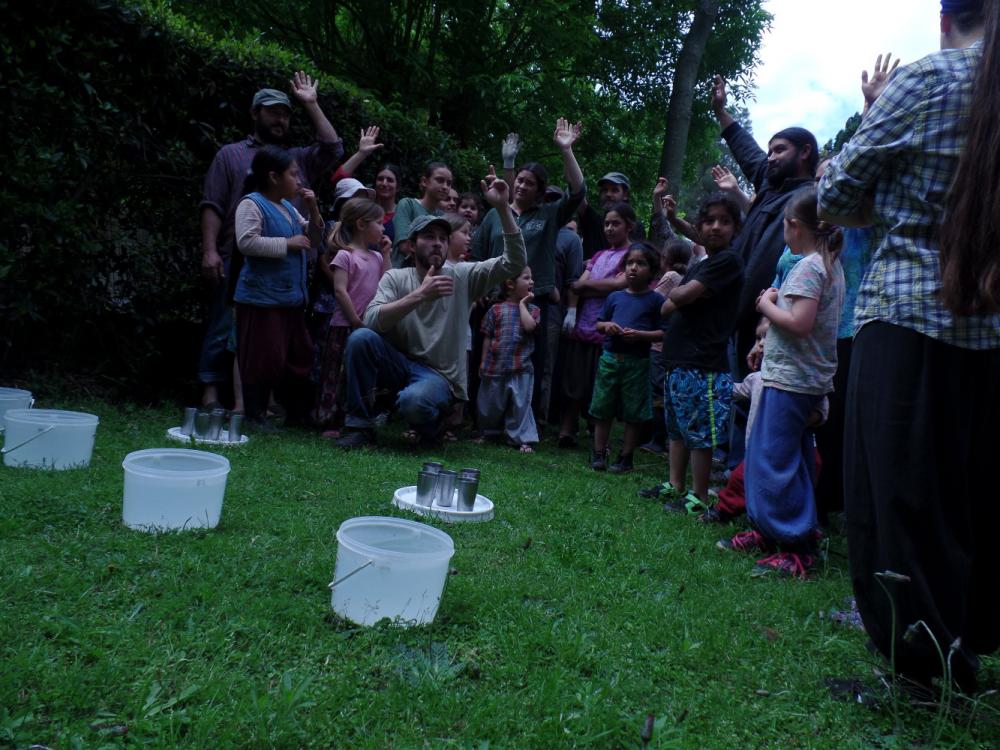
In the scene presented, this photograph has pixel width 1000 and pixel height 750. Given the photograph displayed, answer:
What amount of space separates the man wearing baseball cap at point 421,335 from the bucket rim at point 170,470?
184cm

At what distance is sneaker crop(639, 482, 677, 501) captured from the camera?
4.39 metres

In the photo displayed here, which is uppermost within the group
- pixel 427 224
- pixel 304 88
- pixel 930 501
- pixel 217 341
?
pixel 304 88

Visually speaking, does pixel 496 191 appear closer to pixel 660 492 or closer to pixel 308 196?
pixel 308 196

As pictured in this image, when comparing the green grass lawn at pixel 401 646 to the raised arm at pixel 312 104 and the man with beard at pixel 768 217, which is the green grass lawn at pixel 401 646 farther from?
the raised arm at pixel 312 104

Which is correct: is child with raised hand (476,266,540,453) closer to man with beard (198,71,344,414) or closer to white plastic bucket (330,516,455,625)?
man with beard (198,71,344,414)

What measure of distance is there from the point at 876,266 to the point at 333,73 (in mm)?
10500

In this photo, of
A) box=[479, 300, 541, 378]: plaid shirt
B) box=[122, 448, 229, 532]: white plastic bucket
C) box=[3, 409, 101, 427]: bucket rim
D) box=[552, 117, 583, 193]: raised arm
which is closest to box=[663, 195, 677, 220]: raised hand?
box=[552, 117, 583, 193]: raised arm

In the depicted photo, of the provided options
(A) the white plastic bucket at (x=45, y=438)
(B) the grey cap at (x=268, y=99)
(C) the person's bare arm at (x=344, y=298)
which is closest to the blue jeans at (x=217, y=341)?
(C) the person's bare arm at (x=344, y=298)

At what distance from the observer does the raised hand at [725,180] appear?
484 centimetres

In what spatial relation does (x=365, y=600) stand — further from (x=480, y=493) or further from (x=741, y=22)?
(x=741, y=22)

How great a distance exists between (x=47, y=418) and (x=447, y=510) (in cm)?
176

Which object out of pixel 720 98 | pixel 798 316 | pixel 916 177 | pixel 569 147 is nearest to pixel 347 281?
pixel 569 147

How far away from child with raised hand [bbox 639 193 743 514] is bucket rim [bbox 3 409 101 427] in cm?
291

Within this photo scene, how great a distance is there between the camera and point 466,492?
11.1 ft
